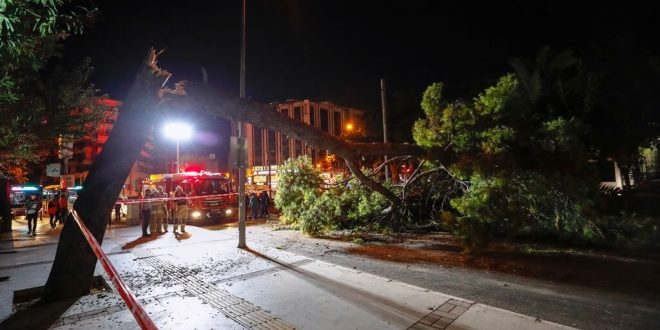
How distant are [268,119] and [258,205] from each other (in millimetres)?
11571

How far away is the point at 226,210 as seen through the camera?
16797 mm

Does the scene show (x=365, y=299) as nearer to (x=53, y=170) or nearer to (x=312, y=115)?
(x=53, y=170)

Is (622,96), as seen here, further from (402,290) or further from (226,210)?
(226,210)

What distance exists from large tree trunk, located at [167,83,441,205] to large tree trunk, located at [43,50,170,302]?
17.2 inches

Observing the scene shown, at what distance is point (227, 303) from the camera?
492 centimetres

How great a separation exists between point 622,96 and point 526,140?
284cm

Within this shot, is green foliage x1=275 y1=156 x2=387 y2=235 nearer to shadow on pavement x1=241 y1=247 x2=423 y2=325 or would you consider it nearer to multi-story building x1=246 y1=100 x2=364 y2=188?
shadow on pavement x1=241 y1=247 x2=423 y2=325

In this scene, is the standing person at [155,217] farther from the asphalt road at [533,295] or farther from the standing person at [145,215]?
the asphalt road at [533,295]

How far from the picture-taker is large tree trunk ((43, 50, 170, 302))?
5133 mm

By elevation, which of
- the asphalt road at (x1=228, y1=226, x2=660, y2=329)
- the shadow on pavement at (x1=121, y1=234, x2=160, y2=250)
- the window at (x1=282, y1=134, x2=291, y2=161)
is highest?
the window at (x1=282, y1=134, x2=291, y2=161)

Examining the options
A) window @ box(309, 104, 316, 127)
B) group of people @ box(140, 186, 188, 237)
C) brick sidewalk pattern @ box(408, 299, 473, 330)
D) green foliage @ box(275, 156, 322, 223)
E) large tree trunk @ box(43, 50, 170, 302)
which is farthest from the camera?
window @ box(309, 104, 316, 127)

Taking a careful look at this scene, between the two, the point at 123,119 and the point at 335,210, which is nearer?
the point at 123,119

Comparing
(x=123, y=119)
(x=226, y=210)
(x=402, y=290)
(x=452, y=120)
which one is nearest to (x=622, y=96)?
(x=452, y=120)

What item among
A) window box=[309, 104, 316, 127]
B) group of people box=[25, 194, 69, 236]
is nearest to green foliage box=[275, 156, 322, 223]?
group of people box=[25, 194, 69, 236]
